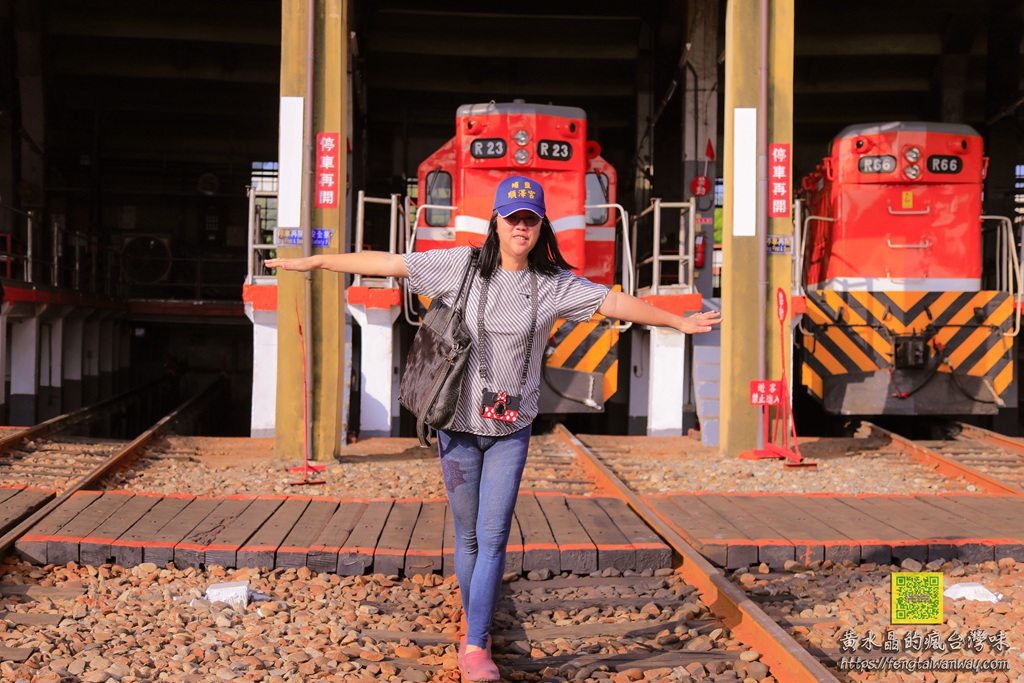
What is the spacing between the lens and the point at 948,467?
7137 millimetres

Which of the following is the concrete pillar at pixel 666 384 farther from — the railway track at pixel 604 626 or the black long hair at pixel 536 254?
the black long hair at pixel 536 254

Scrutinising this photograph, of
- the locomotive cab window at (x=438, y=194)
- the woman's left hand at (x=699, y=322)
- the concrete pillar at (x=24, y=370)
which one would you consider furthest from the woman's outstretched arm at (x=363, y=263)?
the concrete pillar at (x=24, y=370)

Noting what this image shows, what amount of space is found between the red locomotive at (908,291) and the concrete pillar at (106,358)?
10.8 metres

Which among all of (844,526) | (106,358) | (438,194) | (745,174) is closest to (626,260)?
(745,174)

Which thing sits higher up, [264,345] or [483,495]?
[264,345]

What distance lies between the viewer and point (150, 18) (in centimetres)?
1421

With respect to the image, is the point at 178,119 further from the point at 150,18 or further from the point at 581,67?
the point at 581,67

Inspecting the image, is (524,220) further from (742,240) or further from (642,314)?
(742,240)

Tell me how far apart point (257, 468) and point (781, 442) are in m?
4.49

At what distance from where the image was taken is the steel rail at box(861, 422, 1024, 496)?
6188 millimetres

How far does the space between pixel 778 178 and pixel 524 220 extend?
581 centimetres

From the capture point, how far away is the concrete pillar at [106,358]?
14702 millimetres

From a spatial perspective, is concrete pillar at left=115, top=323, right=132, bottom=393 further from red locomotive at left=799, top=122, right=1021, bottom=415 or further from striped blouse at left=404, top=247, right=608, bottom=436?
striped blouse at left=404, top=247, right=608, bottom=436

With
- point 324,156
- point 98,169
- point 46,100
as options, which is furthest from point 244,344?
point 324,156
